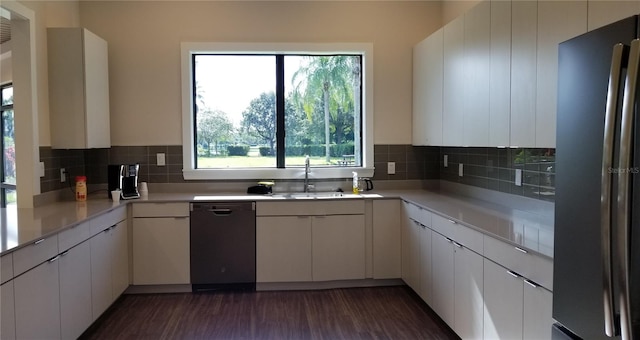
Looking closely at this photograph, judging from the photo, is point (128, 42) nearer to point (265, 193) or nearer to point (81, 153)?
point (81, 153)

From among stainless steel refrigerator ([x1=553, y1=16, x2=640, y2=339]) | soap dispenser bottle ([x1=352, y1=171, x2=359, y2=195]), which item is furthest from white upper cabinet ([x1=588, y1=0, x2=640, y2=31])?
soap dispenser bottle ([x1=352, y1=171, x2=359, y2=195])

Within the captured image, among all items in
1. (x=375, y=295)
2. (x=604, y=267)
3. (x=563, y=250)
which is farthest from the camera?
(x=375, y=295)

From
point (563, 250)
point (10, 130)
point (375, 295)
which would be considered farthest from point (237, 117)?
point (563, 250)

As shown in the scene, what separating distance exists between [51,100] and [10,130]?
1.80 meters

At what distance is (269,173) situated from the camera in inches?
176

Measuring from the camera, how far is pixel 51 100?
3.71 metres

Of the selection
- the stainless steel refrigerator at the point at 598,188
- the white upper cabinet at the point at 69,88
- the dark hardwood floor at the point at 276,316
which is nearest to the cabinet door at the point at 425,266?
the dark hardwood floor at the point at 276,316

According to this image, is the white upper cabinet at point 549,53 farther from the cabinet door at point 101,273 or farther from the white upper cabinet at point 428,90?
the cabinet door at point 101,273

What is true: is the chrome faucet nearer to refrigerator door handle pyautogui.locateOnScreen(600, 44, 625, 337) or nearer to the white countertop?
the white countertop

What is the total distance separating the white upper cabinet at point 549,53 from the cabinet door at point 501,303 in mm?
697

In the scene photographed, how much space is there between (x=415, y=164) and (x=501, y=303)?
94.3 inches

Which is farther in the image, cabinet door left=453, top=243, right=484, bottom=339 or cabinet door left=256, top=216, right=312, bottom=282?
cabinet door left=256, top=216, right=312, bottom=282

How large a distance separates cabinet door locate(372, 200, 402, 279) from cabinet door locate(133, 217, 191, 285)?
166 cm

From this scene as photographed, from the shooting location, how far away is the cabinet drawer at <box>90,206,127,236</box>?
3169 millimetres
